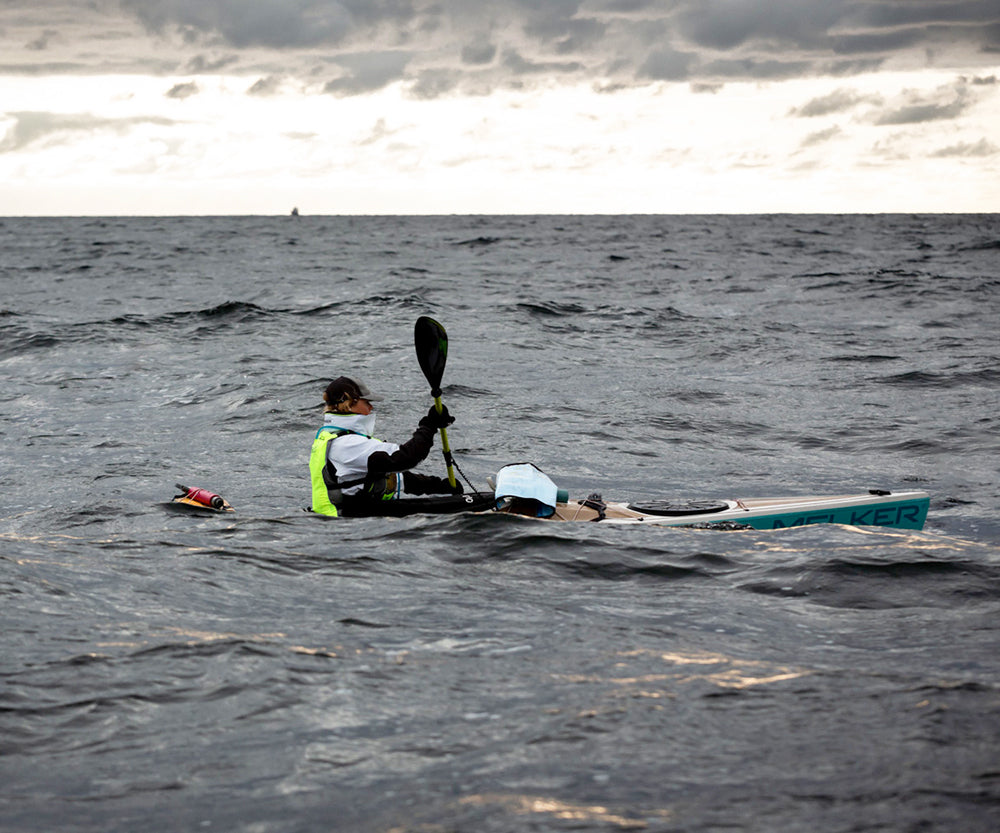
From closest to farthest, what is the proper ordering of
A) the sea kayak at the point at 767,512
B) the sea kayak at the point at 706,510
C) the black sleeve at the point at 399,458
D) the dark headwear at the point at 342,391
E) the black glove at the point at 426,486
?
the black sleeve at the point at 399,458
the dark headwear at the point at 342,391
the sea kayak at the point at 706,510
the sea kayak at the point at 767,512
the black glove at the point at 426,486

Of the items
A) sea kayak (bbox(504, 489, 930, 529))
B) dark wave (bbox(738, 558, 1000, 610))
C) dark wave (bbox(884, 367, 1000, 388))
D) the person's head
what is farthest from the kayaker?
dark wave (bbox(884, 367, 1000, 388))

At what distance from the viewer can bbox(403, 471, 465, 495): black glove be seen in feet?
25.8

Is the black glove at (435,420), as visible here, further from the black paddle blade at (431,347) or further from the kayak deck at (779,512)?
the kayak deck at (779,512)

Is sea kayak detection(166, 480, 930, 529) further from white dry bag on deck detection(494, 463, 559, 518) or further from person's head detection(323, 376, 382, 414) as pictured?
person's head detection(323, 376, 382, 414)

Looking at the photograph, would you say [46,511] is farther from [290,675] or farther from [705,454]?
[705,454]

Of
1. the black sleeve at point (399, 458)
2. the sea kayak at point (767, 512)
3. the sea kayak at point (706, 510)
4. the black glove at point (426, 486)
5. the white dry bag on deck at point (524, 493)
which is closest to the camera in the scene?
the black sleeve at point (399, 458)

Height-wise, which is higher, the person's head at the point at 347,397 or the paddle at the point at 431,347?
the paddle at the point at 431,347

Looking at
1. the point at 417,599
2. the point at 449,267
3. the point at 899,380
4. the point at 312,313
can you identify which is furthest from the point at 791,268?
the point at 417,599

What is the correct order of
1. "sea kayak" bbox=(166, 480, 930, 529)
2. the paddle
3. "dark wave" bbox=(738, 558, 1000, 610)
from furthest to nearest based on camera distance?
the paddle
"sea kayak" bbox=(166, 480, 930, 529)
"dark wave" bbox=(738, 558, 1000, 610)

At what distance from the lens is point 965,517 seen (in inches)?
356

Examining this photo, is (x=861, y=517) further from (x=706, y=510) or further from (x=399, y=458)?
(x=399, y=458)

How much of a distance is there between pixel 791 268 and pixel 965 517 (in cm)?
3404

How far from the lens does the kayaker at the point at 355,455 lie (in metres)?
7.27

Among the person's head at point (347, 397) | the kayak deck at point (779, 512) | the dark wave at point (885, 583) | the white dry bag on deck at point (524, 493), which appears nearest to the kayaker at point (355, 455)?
the person's head at point (347, 397)
